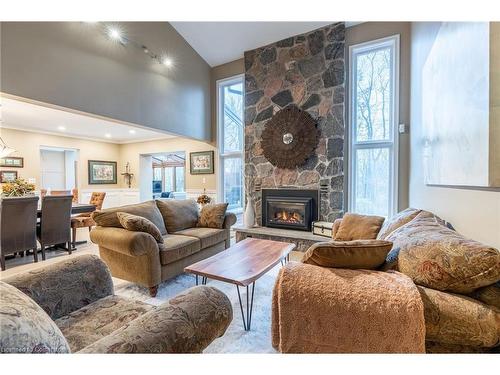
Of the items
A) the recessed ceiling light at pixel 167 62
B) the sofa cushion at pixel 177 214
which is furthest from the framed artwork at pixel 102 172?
the sofa cushion at pixel 177 214

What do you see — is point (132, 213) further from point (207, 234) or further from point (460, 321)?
point (460, 321)

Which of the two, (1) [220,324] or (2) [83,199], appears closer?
(1) [220,324]

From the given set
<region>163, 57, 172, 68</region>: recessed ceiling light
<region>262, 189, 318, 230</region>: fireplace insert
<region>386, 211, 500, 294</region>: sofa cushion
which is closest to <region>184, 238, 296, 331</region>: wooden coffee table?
<region>386, 211, 500, 294</region>: sofa cushion

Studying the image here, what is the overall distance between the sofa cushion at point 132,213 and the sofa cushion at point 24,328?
6.31 ft

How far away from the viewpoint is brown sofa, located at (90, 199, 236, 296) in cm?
228

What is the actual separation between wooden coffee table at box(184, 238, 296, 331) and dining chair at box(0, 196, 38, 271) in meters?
2.69

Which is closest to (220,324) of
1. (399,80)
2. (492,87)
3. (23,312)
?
(23,312)

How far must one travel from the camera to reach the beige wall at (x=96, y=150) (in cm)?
574

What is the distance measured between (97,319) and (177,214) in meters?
2.16

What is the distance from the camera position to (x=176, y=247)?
2572 mm

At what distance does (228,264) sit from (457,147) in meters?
1.89

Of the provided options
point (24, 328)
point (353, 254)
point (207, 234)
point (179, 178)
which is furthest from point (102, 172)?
point (353, 254)
